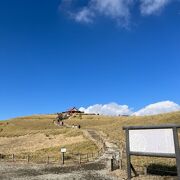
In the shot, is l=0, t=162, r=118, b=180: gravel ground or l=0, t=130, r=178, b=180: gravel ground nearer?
l=0, t=130, r=178, b=180: gravel ground

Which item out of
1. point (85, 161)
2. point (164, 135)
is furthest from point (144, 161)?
point (164, 135)

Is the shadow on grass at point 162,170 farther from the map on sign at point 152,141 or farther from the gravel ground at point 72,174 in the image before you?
the map on sign at point 152,141

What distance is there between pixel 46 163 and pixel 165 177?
1598cm

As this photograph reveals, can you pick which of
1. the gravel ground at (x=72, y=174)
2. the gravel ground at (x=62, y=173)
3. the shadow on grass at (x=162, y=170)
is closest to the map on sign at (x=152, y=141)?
the gravel ground at (x=72, y=174)

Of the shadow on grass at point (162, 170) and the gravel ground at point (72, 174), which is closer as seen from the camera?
the shadow on grass at point (162, 170)

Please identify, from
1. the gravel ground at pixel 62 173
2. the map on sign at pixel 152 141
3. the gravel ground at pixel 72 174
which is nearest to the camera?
the map on sign at pixel 152 141

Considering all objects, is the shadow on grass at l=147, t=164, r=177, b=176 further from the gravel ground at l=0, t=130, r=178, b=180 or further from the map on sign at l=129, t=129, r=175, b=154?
the map on sign at l=129, t=129, r=175, b=154

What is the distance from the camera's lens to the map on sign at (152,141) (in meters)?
19.7

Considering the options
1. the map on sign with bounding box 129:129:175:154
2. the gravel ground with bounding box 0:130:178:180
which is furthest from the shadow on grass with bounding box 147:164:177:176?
the map on sign with bounding box 129:129:175:154

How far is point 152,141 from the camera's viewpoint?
68.0 ft

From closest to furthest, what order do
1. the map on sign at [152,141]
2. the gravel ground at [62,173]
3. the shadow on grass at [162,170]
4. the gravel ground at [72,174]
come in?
the map on sign at [152,141], the shadow on grass at [162,170], the gravel ground at [72,174], the gravel ground at [62,173]

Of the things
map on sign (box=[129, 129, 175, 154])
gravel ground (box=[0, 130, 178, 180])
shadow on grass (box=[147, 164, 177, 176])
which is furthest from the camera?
gravel ground (box=[0, 130, 178, 180])

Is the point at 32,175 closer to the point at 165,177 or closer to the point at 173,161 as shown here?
the point at 165,177

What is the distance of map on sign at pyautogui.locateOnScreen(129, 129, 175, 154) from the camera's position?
19695mm
